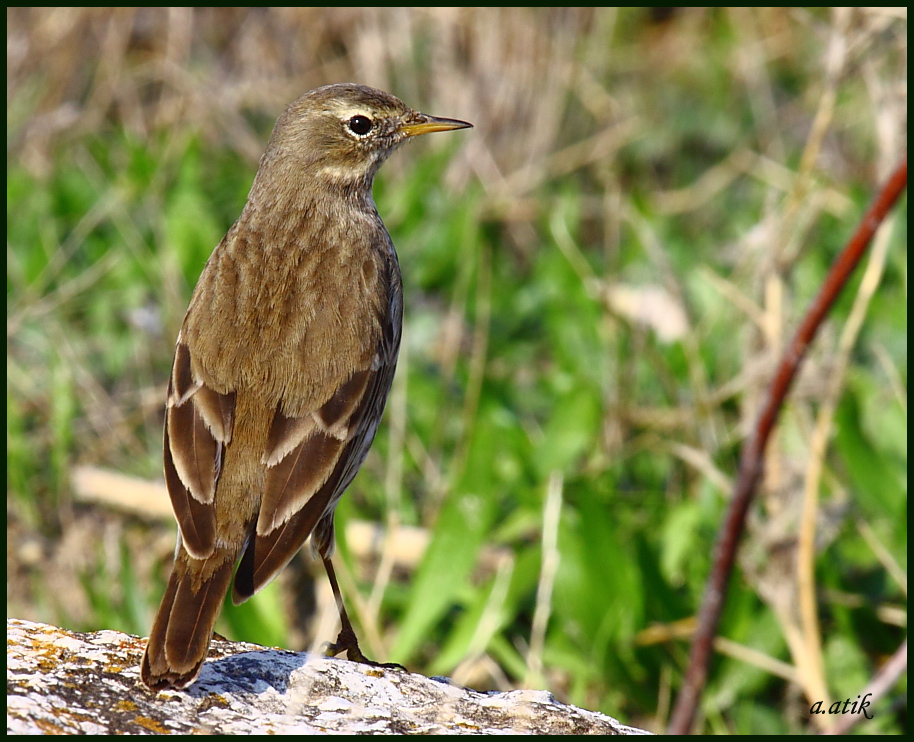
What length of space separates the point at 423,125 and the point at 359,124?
11.1 inches

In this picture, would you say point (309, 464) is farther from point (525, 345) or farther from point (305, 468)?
point (525, 345)

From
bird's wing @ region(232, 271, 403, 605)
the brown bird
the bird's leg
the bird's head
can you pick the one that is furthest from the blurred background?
the bird's head

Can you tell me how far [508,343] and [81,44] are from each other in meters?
4.69

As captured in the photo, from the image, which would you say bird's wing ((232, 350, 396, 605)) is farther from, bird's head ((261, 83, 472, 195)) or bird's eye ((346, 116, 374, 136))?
bird's eye ((346, 116, 374, 136))

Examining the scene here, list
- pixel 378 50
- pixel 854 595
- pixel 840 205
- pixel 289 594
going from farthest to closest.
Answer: pixel 378 50 → pixel 840 205 → pixel 289 594 → pixel 854 595

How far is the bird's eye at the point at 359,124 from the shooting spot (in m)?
5.29

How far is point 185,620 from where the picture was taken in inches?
135

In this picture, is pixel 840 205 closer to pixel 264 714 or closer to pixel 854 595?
pixel 854 595

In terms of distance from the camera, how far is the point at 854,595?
5.59m

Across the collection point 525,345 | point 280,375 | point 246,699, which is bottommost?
point 246,699

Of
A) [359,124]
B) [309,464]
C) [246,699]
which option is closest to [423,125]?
[359,124]

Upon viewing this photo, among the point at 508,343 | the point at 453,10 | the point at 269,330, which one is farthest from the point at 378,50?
the point at 269,330

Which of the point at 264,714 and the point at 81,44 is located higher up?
the point at 81,44

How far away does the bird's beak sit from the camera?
5227 millimetres
